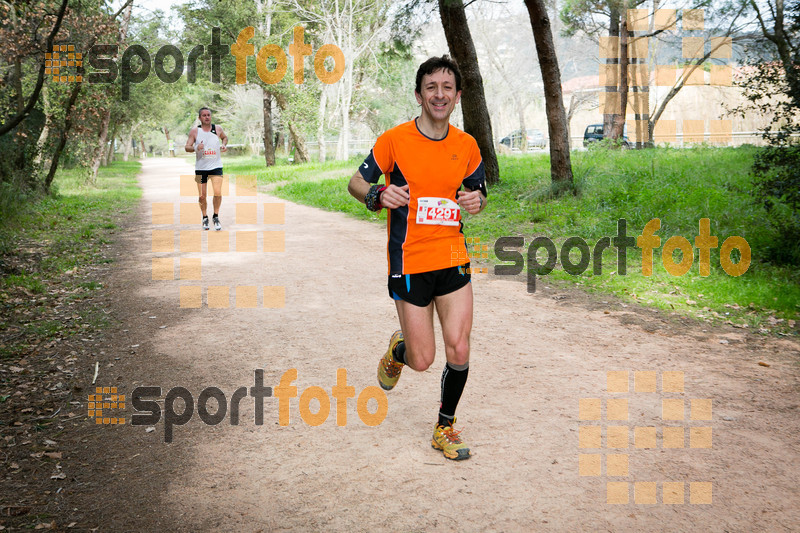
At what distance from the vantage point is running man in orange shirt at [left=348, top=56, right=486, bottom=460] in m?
3.95

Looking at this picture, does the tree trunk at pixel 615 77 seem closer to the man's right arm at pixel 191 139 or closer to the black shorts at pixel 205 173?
the black shorts at pixel 205 173

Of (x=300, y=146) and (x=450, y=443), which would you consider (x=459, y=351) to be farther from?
(x=300, y=146)

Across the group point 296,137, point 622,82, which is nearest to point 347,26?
point 296,137

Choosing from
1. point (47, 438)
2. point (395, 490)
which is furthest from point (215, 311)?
point (395, 490)

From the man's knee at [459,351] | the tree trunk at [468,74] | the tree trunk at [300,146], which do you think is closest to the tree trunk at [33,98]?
the man's knee at [459,351]

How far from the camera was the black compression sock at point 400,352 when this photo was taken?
448cm

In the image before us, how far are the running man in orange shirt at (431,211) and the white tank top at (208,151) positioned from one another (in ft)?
30.6

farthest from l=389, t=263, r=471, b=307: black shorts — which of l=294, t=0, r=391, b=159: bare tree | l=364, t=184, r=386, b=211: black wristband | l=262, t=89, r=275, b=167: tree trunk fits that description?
l=262, t=89, r=275, b=167: tree trunk

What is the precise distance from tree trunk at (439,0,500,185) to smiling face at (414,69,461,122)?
39.5 ft

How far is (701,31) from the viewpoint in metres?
28.1

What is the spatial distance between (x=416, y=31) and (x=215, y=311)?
12.1 metres

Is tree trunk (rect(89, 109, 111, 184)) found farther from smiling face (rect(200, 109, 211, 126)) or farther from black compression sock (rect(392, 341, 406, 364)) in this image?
black compression sock (rect(392, 341, 406, 364))

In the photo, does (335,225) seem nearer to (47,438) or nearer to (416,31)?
(416,31)

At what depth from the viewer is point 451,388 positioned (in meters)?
4.14
